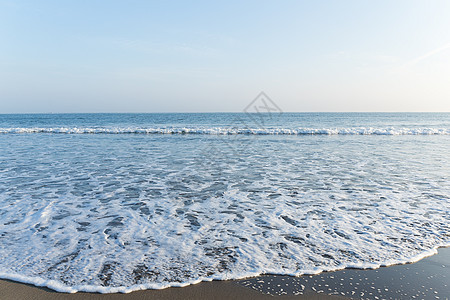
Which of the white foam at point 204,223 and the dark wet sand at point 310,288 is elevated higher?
the white foam at point 204,223

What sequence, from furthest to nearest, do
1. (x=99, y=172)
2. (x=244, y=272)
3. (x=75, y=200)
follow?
(x=99, y=172)
(x=75, y=200)
(x=244, y=272)

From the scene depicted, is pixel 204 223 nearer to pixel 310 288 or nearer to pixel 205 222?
pixel 205 222

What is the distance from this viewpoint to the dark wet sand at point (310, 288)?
3105 millimetres

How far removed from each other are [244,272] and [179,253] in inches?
40.6

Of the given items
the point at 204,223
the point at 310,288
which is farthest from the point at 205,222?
the point at 310,288

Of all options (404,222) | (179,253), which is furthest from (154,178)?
(404,222)

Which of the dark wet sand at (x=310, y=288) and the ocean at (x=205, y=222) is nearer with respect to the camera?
the dark wet sand at (x=310, y=288)

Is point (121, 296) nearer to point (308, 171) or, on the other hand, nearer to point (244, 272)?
point (244, 272)

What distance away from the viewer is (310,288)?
3.26 m

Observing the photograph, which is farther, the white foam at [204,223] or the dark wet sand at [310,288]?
the white foam at [204,223]

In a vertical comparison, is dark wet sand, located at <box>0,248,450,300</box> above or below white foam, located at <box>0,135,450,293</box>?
below

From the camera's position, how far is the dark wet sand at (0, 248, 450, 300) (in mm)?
3105

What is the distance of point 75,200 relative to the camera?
6488mm

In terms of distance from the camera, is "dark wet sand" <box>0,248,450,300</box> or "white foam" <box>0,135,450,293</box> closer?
"dark wet sand" <box>0,248,450,300</box>
